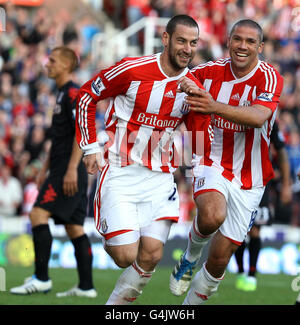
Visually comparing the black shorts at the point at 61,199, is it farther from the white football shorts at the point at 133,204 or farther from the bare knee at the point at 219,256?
the bare knee at the point at 219,256

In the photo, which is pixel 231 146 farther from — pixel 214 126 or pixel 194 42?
pixel 194 42

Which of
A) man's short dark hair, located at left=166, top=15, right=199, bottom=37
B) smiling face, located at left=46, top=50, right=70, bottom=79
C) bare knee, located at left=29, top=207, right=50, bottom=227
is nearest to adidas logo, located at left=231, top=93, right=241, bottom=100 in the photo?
man's short dark hair, located at left=166, top=15, right=199, bottom=37

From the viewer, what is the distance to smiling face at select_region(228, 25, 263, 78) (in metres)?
6.35

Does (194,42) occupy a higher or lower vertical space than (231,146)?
higher

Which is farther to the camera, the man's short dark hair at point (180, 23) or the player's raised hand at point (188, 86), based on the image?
the man's short dark hair at point (180, 23)

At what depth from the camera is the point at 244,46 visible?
20.9ft

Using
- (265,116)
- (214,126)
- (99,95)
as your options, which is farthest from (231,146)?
A: (99,95)

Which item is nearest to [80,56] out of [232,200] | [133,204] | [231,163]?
[231,163]

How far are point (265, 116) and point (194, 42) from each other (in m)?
0.84

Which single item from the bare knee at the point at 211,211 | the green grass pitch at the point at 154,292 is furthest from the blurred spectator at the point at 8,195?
the bare knee at the point at 211,211

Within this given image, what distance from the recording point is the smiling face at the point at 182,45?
6082 mm

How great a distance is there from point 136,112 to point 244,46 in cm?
107

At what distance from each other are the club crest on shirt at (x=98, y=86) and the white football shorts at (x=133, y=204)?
24.6 inches
